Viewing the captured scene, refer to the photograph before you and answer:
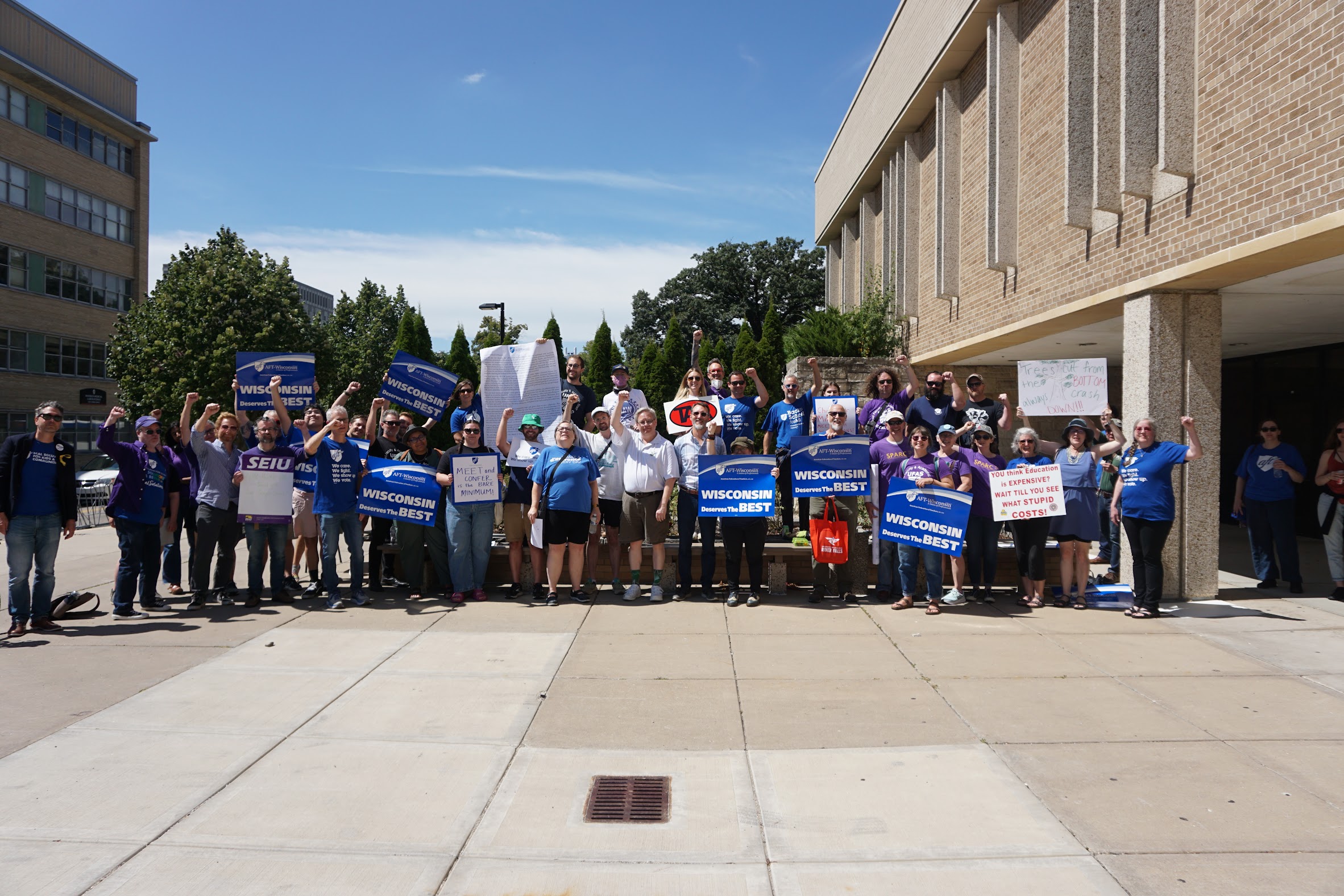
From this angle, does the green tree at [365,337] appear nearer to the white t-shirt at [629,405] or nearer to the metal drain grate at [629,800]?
the white t-shirt at [629,405]

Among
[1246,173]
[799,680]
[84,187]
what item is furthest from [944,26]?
[84,187]

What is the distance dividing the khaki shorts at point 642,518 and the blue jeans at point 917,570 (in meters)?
2.44

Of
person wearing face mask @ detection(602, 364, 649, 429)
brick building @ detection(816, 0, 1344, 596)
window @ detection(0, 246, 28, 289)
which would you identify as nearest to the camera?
brick building @ detection(816, 0, 1344, 596)

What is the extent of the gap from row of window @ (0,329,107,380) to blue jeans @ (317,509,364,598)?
102 ft

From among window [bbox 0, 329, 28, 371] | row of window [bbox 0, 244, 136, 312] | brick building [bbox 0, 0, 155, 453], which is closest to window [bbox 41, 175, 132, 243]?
brick building [bbox 0, 0, 155, 453]

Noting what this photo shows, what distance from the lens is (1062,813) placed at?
13.7 ft

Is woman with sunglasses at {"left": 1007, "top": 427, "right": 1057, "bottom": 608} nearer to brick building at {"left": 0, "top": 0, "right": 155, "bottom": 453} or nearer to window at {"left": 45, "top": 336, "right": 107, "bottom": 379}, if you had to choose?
window at {"left": 45, "top": 336, "right": 107, "bottom": 379}

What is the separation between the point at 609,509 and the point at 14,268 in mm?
37841

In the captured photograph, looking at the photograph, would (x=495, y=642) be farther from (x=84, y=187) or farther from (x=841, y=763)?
(x=84, y=187)

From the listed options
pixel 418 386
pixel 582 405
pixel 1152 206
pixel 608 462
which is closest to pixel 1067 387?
pixel 1152 206

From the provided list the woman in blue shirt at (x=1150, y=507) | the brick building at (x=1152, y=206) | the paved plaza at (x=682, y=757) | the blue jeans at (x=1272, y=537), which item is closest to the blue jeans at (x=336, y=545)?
the paved plaza at (x=682, y=757)

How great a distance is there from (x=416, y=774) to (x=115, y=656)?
12.5ft

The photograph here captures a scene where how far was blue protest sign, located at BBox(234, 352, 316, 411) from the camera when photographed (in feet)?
32.4

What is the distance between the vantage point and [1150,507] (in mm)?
8250
